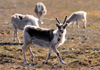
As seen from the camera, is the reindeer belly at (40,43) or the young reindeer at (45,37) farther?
the reindeer belly at (40,43)

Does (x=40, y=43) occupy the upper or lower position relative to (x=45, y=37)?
lower

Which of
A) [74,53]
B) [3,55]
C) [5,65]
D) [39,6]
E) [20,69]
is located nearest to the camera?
[20,69]

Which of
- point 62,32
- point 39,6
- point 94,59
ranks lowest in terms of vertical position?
point 94,59

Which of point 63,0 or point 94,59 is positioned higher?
point 63,0

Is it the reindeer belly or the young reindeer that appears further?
the reindeer belly

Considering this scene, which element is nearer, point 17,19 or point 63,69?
point 63,69

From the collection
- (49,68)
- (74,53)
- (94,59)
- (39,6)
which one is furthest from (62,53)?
(39,6)

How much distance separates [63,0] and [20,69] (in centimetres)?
9293

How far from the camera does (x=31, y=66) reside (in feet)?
41.6

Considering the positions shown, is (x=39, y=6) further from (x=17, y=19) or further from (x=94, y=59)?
(x=94, y=59)

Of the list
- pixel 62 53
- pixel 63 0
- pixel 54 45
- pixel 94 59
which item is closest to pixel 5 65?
pixel 54 45

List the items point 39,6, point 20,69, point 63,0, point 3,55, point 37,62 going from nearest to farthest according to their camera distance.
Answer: point 20,69
point 37,62
point 3,55
point 39,6
point 63,0

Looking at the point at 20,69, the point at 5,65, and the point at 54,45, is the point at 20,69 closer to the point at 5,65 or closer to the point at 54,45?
the point at 5,65

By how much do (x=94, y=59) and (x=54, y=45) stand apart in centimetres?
362
